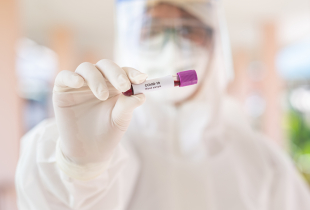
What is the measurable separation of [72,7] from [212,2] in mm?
2224

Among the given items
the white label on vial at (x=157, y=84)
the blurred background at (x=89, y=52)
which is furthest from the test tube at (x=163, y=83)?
the blurred background at (x=89, y=52)

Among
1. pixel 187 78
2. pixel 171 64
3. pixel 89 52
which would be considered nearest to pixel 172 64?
pixel 171 64

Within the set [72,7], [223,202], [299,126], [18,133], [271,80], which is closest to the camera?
[223,202]

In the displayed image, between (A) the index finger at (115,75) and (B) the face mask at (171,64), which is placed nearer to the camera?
(A) the index finger at (115,75)

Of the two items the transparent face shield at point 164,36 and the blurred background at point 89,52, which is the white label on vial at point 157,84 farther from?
the blurred background at point 89,52

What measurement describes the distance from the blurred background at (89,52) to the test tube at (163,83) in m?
0.82

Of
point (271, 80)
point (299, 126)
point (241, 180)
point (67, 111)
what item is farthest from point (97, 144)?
point (299, 126)

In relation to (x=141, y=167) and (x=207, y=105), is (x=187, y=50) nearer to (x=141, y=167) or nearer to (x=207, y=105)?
(x=207, y=105)

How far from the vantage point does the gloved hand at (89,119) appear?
0.46 m

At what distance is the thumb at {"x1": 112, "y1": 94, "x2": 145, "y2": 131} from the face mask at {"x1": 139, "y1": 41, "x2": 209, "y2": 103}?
0.36 meters

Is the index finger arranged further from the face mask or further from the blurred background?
the blurred background

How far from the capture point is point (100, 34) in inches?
113

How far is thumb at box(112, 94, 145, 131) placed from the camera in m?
0.45

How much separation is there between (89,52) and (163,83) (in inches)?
93.7
